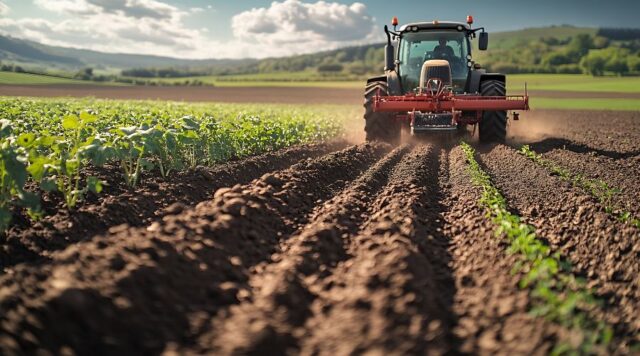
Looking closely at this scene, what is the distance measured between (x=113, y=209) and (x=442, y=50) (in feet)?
30.9

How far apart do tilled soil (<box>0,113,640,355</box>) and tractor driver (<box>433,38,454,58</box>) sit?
6.99m

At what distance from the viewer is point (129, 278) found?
348 centimetres

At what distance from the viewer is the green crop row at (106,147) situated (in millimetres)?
5184

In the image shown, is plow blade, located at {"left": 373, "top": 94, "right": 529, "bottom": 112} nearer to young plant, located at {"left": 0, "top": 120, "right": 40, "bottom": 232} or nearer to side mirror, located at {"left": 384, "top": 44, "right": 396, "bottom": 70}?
side mirror, located at {"left": 384, "top": 44, "right": 396, "bottom": 70}

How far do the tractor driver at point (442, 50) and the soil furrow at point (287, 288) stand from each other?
326 inches

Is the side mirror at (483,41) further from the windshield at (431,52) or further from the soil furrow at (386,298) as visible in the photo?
the soil furrow at (386,298)

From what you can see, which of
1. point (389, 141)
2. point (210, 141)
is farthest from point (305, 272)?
point (389, 141)

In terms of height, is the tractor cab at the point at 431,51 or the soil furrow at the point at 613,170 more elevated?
the tractor cab at the point at 431,51

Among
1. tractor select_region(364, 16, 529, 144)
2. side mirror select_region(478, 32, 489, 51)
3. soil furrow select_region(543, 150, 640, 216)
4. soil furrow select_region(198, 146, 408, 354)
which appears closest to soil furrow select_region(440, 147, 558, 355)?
soil furrow select_region(198, 146, 408, 354)

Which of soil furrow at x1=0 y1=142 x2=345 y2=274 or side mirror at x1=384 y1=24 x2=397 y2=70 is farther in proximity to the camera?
side mirror at x1=384 y1=24 x2=397 y2=70

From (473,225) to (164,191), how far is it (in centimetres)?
363

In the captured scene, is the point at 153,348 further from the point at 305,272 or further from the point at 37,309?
the point at 305,272

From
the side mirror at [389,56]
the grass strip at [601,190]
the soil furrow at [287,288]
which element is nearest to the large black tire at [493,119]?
the side mirror at [389,56]

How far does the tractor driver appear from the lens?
13445 mm
